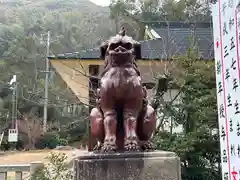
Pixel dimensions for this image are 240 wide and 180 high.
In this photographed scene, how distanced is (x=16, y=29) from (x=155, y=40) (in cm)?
3399

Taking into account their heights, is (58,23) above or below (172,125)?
above

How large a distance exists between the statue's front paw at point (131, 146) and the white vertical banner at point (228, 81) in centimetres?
85

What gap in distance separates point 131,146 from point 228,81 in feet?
3.50

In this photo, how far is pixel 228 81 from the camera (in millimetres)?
3129

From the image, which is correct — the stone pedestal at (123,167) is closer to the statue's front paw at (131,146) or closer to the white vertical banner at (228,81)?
the statue's front paw at (131,146)

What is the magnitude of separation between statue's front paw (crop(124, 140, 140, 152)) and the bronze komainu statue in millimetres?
11

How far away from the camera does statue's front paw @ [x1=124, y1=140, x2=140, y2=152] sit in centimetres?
298

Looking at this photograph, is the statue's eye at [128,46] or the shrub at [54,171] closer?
the statue's eye at [128,46]

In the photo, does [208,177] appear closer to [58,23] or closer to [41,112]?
[41,112]

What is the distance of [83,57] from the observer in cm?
911

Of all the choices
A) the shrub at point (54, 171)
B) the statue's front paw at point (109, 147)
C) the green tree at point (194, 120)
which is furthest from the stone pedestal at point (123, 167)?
the green tree at point (194, 120)

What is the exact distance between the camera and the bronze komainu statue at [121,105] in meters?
3.08

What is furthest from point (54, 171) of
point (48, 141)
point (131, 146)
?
point (48, 141)

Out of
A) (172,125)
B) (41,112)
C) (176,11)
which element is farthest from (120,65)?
(41,112)
